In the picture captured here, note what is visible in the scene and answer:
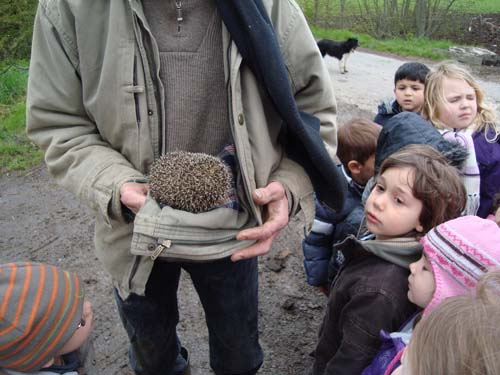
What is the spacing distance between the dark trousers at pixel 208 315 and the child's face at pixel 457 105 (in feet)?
6.17

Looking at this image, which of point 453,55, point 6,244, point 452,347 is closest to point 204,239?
point 452,347

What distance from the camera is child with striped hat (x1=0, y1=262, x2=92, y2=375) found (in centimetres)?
161

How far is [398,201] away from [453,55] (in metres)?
13.2

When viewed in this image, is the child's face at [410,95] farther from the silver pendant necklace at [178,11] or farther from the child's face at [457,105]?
the silver pendant necklace at [178,11]

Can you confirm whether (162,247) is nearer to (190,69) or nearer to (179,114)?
(179,114)

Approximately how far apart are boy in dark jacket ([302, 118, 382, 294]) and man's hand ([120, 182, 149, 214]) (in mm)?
1594

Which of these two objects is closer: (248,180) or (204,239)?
(204,239)

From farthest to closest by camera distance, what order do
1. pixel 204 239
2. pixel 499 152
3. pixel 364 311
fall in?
pixel 499 152 → pixel 364 311 → pixel 204 239

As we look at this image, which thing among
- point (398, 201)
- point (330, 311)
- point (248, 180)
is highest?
point (248, 180)

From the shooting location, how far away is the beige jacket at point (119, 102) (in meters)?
1.54

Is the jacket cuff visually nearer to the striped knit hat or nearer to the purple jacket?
the striped knit hat

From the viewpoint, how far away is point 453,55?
523 inches

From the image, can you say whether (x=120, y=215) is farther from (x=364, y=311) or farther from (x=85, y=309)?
(x=364, y=311)

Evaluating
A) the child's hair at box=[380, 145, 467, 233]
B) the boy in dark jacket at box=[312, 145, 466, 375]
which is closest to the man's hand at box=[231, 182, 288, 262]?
the boy in dark jacket at box=[312, 145, 466, 375]
